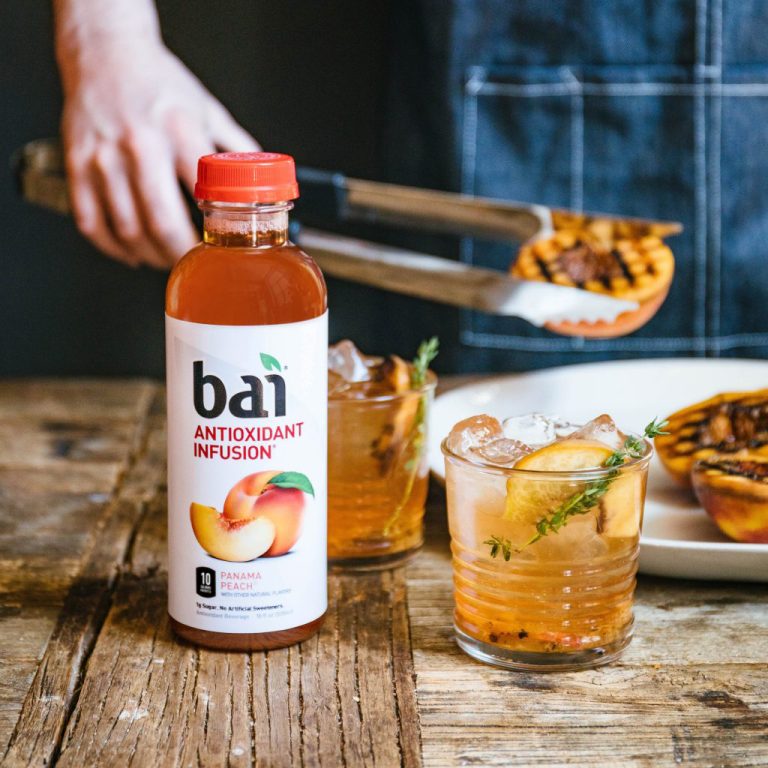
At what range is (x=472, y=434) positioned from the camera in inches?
32.9

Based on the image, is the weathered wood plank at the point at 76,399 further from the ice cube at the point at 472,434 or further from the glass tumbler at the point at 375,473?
the ice cube at the point at 472,434

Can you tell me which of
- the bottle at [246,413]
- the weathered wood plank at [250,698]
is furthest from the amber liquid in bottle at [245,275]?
the weathered wood plank at [250,698]

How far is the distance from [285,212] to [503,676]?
36cm

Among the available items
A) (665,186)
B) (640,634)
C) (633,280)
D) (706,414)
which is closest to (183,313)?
(640,634)

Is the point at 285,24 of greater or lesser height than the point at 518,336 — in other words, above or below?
above

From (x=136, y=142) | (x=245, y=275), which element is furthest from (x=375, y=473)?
(x=136, y=142)

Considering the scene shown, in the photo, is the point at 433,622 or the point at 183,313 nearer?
the point at 183,313

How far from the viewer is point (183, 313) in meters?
0.78

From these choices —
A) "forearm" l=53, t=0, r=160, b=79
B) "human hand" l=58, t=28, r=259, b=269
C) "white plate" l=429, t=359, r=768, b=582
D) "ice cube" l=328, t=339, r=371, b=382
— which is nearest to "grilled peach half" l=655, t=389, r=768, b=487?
"white plate" l=429, t=359, r=768, b=582

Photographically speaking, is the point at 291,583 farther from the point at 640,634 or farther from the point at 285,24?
the point at 285,24

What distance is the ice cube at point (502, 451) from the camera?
2.62 ft

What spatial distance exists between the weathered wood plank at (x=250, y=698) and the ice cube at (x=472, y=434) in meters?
0.16

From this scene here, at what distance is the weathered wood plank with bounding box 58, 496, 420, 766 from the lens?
2.34 ft

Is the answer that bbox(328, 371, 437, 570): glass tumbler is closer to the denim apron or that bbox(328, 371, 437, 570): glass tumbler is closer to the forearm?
the denim apron
